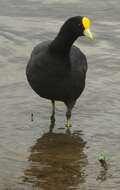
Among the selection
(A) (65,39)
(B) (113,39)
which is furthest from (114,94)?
(B) (113,39)

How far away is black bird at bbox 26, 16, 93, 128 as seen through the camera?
6.84m

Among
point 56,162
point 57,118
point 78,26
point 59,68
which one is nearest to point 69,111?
point 57,118

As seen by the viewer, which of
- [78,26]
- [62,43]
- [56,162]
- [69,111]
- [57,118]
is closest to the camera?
[56,162]

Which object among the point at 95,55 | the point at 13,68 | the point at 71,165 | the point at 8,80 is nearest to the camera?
the point at 71,165

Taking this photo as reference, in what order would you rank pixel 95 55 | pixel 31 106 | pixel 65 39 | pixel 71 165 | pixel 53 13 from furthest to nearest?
1. pixel 53 13
2. pixel 95 55
3. pixel 31 106
4. pixel 65 39
5. pixel 71 165

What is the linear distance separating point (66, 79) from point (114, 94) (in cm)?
174

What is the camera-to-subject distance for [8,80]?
927cm

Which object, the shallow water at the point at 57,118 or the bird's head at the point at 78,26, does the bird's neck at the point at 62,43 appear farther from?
the shallow water at the point at 57,118

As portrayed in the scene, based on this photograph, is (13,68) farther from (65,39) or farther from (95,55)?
(65,39)

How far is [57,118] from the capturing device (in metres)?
8.12

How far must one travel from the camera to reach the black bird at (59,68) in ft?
22.5

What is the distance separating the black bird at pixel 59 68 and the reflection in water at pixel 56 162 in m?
0.62

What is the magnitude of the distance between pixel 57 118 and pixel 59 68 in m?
1.26

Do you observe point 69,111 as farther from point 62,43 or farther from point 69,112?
point 62,43
